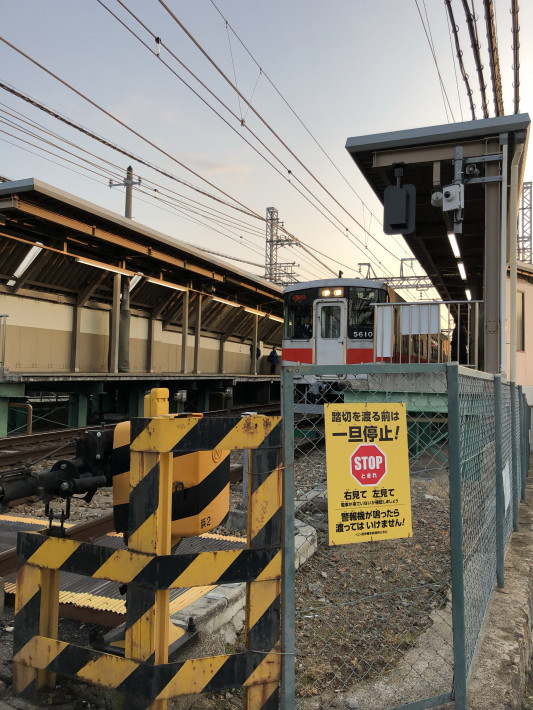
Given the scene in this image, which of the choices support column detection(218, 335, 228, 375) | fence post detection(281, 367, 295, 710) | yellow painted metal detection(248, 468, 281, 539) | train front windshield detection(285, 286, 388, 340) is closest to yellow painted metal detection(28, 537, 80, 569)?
yellow painted metal detection(248, 468, 281, 539)

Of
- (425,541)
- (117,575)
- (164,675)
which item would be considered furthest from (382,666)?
(425,541)

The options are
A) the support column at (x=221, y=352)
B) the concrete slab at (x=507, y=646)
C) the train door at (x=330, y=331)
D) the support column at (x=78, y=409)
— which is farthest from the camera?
the support column at (x=221, y=352)

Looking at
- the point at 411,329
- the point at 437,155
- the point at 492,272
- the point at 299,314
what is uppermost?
the point at 437,155

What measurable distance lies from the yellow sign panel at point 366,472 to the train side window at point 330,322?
433 inches

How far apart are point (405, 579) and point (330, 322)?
9.15m

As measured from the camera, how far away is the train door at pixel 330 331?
44.0ft

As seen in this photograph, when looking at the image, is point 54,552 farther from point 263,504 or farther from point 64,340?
point 64,340

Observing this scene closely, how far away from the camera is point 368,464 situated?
8.25ft

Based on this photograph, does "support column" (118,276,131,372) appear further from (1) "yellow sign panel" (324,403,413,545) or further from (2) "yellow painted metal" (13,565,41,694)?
(1) "yellow sign panel" (324,403,413,545)

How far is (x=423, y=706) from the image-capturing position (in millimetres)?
2549

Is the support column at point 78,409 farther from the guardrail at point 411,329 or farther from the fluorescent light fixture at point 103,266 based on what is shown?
the guardrail at point 411,329

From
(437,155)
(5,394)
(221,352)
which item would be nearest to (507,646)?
(437,155)

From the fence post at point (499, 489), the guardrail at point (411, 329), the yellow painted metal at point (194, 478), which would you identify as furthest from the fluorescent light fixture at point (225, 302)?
the yellow painted metal at point (194, 478)

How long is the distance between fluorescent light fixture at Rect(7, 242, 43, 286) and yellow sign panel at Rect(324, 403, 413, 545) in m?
11.9
